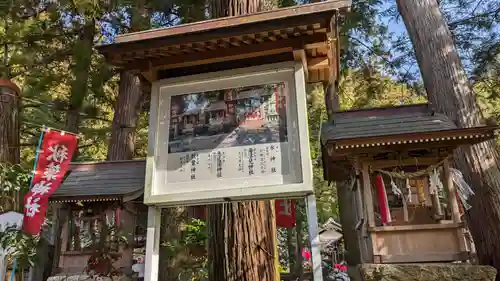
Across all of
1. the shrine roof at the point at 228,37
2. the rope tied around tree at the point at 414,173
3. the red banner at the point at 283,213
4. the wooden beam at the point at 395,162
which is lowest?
the red banner at the point at 283,213

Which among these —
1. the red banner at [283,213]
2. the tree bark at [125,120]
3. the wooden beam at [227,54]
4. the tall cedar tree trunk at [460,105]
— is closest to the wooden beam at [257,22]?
the wooden beam at [227,54]

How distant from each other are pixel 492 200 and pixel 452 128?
6.08 ft

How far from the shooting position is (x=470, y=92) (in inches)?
274

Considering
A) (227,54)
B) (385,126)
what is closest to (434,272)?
(385,126)

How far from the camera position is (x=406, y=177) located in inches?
208

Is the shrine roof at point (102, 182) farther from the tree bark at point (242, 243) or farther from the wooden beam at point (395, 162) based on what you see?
the wooden beam at point (395, 162)

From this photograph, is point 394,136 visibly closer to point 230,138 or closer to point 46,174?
point 230,138

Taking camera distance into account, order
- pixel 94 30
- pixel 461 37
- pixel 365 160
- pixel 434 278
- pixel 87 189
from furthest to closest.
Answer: pixel 461 37, pixel 94 30, pixel 87 189, pixel 365 160, pixel 434 278

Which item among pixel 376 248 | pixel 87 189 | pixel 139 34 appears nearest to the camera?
pixel 139 34

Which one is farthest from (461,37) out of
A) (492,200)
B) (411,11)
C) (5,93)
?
(5,93)

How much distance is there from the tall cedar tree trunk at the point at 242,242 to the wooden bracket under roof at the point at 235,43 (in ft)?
5.14

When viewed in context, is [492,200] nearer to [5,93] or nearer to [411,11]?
[411,11]

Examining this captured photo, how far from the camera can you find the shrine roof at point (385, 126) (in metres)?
5.05

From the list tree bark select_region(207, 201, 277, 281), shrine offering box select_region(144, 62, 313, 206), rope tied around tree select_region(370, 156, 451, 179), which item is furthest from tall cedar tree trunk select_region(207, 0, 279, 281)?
rope tied around tree select_region(370, 156, 451, 179)
